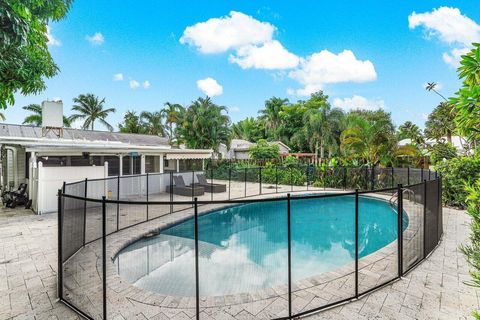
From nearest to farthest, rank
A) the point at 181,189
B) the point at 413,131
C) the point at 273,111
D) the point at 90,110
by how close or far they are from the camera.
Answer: the point at 181,189
the point at 413,131
the point at 90,110
the point at 273,111

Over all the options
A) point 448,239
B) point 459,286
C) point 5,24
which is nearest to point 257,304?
point 459,286

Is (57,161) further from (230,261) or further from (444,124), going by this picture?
(444,124)

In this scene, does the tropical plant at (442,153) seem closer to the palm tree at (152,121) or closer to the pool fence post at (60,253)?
the pool fence post at (60,253)

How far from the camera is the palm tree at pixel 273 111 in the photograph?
45.9 m

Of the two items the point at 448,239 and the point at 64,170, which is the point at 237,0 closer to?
the point at 64,170

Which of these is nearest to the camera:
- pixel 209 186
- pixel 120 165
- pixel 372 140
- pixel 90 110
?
pixel 120 165

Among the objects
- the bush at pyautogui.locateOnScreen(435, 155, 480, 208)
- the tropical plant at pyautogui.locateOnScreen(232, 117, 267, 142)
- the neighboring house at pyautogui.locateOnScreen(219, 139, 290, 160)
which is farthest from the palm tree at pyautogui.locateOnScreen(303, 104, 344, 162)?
the tropical plant at pyautogui.locateOnScreen(232, 117, 267, 142)

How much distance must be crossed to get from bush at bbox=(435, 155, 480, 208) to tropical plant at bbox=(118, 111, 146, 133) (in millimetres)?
36411

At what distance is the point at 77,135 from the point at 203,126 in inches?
Result: 413

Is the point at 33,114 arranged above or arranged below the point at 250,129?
below

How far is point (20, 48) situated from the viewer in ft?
17.1

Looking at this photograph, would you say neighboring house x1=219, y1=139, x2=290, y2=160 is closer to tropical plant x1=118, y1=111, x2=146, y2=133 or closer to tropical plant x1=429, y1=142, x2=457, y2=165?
tropical plant x1=118, y1=111, x2=146, y2=133

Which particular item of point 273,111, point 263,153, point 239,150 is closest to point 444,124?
point 263,153

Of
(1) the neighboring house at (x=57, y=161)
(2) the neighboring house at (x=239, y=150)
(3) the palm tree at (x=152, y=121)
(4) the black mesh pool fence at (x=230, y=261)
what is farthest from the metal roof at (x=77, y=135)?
(4) the black mesh pool fence at (x=230, y=261)
